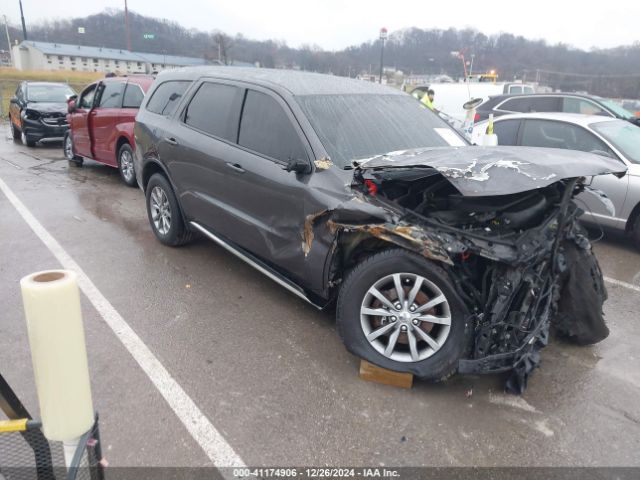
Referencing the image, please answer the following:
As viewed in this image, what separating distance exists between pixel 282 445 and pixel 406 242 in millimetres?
1307

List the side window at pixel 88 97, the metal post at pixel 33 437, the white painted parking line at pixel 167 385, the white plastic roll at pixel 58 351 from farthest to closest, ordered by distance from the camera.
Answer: the side window at pixel 88 97 < the white painted parking line at pixel 167 385 < the metal post at pixel 33 437 < the white plastic roll at pixel 58 351

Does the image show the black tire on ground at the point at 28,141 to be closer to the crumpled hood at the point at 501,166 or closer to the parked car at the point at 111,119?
the parked car at the point at 111,119

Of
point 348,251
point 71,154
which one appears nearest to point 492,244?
point 348,251

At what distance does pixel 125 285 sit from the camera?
431cm

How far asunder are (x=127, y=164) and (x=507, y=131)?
20.0 ft

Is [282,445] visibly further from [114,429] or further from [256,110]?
[256,110]

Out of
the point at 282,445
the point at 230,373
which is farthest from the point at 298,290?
the point at 282,445

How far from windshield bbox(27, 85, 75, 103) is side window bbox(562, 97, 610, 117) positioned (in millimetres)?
12101

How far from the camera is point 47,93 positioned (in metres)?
13.1

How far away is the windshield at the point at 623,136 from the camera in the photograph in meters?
5.54

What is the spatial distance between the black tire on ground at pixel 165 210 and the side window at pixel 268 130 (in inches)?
53.0

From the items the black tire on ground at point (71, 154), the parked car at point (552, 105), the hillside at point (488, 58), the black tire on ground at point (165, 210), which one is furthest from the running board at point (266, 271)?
the hillside at point (488, 58)

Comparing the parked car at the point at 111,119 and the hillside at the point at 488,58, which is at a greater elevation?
the hillside at the point at 488,58

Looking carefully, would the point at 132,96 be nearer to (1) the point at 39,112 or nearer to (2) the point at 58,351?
(1) the point at 39,112
